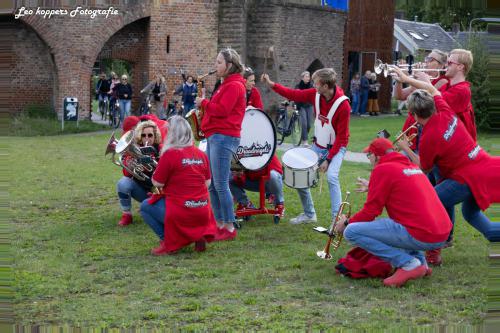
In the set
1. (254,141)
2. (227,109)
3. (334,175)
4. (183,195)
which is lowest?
(183,195)

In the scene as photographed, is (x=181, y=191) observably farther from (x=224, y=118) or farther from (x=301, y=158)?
(x=301, y=158)

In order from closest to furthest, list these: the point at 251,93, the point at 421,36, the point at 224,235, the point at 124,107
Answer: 1. the point at 224,235
2. the point at 251,93
3. the point at 124,107
4. the point at 421,36

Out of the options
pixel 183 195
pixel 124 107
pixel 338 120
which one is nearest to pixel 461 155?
pixel 338 120

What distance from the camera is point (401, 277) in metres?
7.07

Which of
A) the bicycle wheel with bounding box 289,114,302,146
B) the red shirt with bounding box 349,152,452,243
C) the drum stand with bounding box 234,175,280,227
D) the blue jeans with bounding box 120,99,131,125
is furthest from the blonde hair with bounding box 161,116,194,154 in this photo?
the blue jeans with bounding box 120,99,131,125

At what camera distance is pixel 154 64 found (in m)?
27.5

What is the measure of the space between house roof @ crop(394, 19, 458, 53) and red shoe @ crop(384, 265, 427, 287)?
127 ft

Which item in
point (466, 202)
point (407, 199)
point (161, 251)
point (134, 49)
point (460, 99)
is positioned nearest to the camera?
point (407, 199)

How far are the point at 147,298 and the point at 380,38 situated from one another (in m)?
30.5

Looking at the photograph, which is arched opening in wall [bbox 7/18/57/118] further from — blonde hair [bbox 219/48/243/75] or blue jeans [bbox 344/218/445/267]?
blue jeans [bbox 344/218/445/267]

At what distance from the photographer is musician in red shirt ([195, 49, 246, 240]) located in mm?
8664

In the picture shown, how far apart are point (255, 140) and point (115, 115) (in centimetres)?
1713

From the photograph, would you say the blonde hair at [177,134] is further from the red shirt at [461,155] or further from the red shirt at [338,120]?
the red shirt at [461,155]

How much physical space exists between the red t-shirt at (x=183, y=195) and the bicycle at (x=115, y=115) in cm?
1812
